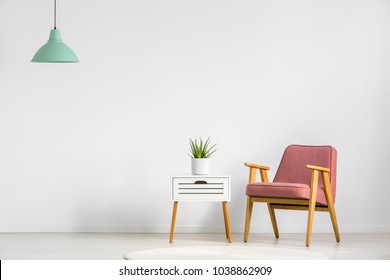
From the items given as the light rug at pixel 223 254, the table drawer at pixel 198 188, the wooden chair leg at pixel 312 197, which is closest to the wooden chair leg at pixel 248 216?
the table drawer at pixel 198 188

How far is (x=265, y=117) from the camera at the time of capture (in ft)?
26.6

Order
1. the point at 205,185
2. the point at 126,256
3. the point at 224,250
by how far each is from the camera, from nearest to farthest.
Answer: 1. the point at 126,256
2. the point at 224,250
3. the point at 205,185

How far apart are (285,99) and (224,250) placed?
200cm

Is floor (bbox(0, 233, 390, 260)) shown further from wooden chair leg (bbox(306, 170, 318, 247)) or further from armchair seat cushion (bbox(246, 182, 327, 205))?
armchair seat cushion (bbox(246, 182, 327, 205))

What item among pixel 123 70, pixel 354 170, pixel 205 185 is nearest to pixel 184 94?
pixel 123 70

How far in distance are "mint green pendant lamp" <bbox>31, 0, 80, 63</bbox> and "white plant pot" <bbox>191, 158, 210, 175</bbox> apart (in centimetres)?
140

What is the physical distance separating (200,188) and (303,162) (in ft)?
3.48

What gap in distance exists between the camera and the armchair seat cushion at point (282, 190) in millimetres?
6991

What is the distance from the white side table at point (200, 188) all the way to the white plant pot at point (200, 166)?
0.40 ft

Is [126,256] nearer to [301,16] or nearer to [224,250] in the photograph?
[224,250]

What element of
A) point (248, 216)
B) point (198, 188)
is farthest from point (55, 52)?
point (248, 216)

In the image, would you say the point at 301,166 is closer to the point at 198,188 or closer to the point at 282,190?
the point at 282,190

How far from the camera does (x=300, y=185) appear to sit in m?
7.03
